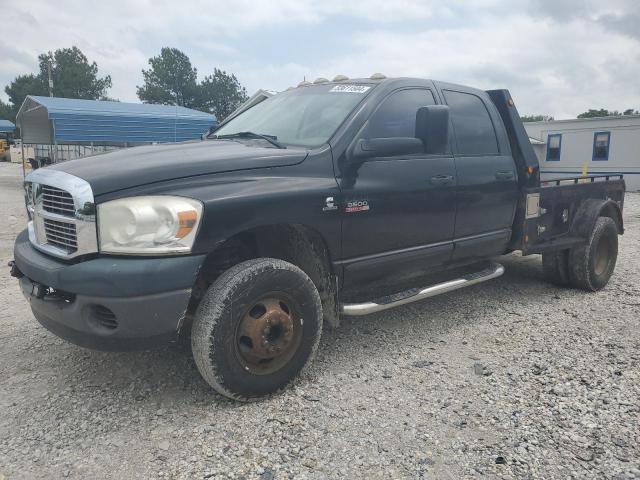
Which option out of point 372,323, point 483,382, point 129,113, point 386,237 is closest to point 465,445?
point 483,382

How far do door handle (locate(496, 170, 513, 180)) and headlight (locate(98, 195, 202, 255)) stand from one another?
2805 millimetres

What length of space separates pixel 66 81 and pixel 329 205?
81815 mm

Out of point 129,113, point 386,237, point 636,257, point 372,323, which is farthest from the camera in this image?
point 129,113

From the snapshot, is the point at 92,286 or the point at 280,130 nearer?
the point at 92,286

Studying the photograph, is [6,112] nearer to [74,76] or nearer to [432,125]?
[74,76]

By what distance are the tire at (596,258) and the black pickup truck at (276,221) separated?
872 millimetres

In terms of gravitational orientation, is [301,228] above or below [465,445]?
above

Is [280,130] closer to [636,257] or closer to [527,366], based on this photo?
[527,366]

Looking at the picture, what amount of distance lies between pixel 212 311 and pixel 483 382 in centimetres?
176

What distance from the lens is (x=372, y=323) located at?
4.24m

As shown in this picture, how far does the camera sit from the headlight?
8.11ft

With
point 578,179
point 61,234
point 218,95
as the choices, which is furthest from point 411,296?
point 218,95

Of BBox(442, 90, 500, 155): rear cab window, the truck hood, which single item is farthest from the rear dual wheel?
the truck hood

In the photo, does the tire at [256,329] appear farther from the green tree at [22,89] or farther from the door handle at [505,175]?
the green tree at [22,89]
